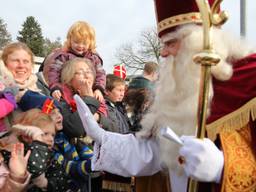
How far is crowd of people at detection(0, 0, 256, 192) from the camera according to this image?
5.97 ft

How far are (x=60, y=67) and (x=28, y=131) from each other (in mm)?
1233

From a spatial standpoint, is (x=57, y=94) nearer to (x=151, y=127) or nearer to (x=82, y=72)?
(x=82, y=72)

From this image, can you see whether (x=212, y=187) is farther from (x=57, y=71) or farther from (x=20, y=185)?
(x=57, y=71)

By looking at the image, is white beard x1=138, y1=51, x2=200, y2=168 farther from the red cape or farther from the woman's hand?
the woman's hand

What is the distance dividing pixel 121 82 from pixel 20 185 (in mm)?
2131

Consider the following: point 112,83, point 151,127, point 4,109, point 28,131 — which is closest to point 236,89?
point 151,127

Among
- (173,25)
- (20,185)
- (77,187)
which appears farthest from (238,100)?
(77,187)

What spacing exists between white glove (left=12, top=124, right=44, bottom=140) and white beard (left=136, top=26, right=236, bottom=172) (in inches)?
36.1

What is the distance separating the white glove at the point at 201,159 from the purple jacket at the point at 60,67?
2282 millimetres

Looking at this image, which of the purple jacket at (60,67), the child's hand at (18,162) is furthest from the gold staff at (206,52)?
the purple jacket at (60,67)

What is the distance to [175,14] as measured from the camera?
2.09 m

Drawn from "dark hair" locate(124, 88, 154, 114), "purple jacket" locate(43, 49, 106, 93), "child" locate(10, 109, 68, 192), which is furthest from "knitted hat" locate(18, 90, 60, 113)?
"dark hair" locate(124, 88, 154, 114)

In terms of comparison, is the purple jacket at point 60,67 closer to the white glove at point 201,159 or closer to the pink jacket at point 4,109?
the pink jacket at point 4,109

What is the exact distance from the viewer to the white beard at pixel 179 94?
6.76ft
